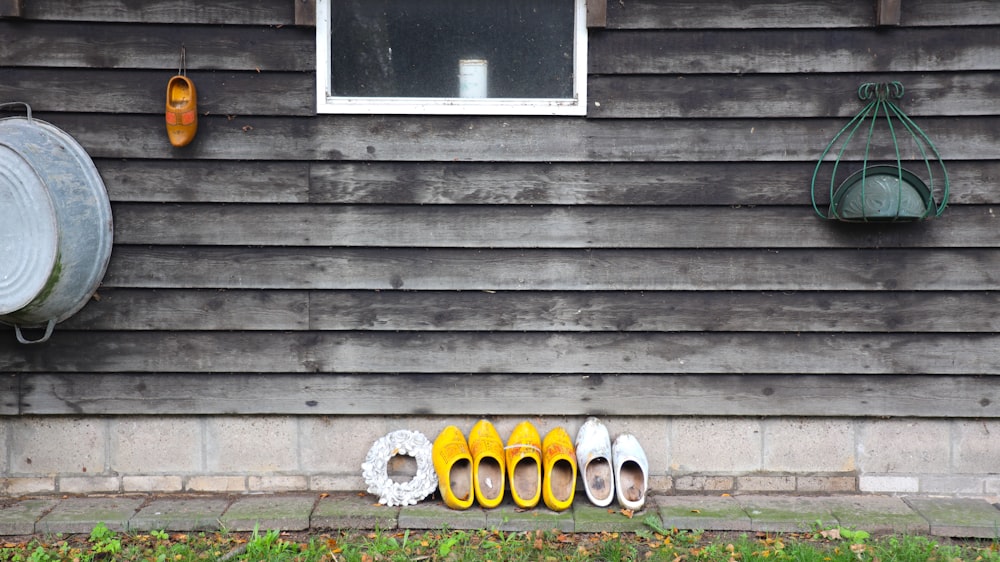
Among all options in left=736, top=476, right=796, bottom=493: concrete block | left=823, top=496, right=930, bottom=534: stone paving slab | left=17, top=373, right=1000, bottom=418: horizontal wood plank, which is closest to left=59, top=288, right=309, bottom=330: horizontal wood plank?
left=17, top=373, right=1000, bottom=418: horizontal wood plank

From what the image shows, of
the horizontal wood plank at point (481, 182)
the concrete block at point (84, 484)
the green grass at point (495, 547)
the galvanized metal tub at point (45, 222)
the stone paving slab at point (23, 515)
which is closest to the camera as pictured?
the green grass at point (495, 547)

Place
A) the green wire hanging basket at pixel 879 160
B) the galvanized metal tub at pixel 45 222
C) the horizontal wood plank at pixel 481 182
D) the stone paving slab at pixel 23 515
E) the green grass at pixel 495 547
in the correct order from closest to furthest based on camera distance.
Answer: the green grass at pixel 495 547 → the galvanized metal tub at pixel 45 222 → the stone paving slab at pixel 23 515 → the green wire hanging basket at pixel 879 160 → the horizontal wood plank at pixel 481 182

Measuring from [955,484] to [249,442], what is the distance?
3374mm

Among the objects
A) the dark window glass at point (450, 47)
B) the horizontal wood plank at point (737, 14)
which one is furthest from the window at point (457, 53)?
the horizontal wood plank at point (737, 14)

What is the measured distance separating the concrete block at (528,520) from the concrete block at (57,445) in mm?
1517

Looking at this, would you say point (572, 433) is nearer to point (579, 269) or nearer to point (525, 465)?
point (525, 465)

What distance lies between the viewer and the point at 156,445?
383 cm

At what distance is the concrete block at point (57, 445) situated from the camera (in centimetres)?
380

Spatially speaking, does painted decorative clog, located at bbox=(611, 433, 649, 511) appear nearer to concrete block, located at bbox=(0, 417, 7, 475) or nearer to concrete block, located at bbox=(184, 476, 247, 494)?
concrete block, located at bbox=(184, 476, 247, 494)

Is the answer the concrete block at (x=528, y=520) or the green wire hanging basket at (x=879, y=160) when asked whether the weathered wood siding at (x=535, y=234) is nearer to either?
the green wire hanging basket at (x=879, y=160)

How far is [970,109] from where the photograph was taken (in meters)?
3.68

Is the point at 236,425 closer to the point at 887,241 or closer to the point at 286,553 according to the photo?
the point at 286,553

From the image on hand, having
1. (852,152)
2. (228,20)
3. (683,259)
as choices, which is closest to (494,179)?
(683,259)

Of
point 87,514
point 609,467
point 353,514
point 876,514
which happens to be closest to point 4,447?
point 87,514
